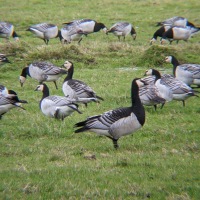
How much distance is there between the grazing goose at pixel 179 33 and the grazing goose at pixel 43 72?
31.4 feet

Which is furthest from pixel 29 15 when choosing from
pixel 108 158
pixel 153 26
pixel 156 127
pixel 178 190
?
pixel 178 190

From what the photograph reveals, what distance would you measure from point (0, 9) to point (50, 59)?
1397 centimetres

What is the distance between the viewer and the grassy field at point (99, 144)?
704cm

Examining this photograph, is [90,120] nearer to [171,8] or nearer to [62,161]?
[62,161]

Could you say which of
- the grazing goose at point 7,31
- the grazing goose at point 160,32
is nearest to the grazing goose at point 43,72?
the grazing goose at point 7,31

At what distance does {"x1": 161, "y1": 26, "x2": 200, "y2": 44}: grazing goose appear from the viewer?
23.7 meters

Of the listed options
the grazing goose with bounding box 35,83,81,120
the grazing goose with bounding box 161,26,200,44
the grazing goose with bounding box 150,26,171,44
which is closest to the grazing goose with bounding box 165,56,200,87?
the grazing goose with bounding box 35,83,81,120

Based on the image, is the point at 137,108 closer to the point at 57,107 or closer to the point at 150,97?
the point at 57,107

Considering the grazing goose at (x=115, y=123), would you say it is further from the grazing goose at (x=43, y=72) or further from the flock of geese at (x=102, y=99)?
the grazing goose at (x=43, y=72)

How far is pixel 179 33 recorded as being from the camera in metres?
23.9

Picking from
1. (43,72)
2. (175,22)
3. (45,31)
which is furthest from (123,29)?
(43,72)

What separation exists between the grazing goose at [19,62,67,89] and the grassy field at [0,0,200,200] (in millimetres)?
278

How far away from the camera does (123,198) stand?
21.9 feet

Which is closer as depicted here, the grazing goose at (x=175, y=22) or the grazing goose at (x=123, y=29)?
the grazing goose at (x=123, y=29)
